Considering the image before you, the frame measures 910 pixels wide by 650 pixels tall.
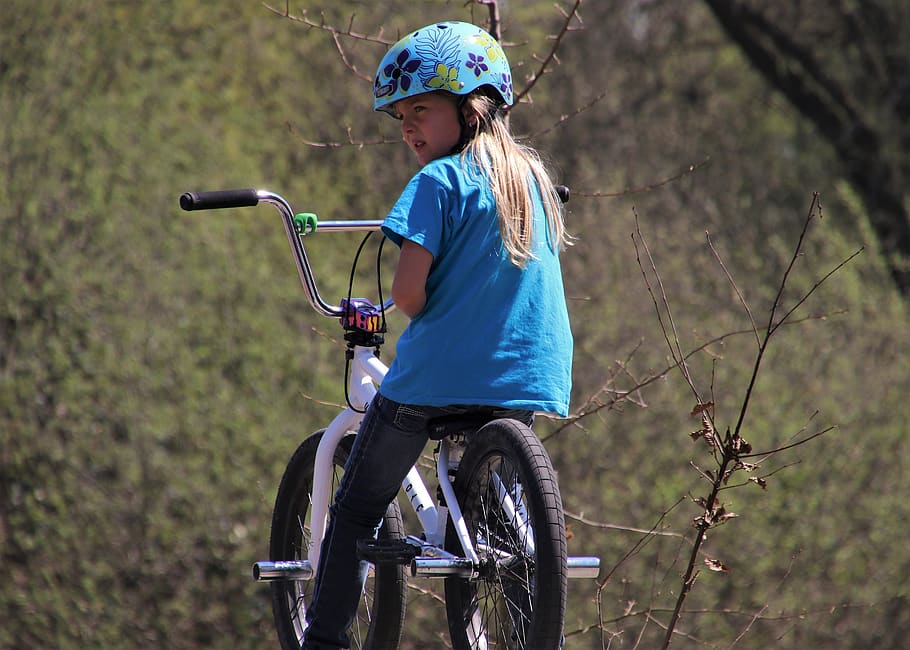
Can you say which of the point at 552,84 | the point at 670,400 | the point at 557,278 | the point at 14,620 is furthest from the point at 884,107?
the point at 557,278

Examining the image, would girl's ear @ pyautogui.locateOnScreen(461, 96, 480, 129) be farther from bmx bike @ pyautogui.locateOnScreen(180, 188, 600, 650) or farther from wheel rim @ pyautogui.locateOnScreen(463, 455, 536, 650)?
wheel rim @ pyautogui.locateOnScreen(463, 455, 536, 650)

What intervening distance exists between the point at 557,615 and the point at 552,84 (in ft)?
21.4

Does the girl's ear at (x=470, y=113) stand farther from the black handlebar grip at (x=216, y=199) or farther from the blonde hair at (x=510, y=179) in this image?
the black handlebar grip at (x=216, y=199)

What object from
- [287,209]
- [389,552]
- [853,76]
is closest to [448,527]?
[389,552]

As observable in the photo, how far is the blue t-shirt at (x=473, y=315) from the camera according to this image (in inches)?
115

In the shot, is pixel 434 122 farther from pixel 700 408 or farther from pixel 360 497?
pixel 700 408

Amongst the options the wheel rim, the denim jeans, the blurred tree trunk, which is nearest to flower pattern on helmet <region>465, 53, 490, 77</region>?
→ the denim jeans

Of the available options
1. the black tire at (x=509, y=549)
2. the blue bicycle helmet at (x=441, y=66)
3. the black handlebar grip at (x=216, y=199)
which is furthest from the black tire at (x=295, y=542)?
the blue bicycle helmet at (x=441, y=66)

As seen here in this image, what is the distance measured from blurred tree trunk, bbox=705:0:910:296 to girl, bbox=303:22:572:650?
7.12 meters

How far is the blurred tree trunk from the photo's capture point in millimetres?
9828

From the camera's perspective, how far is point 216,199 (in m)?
3.16

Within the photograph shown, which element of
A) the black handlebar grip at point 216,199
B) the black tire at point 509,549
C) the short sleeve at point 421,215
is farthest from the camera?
the black handlebar grip at point 216,199

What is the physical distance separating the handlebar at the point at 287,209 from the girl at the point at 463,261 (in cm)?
26

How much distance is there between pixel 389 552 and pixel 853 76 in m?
7.94
